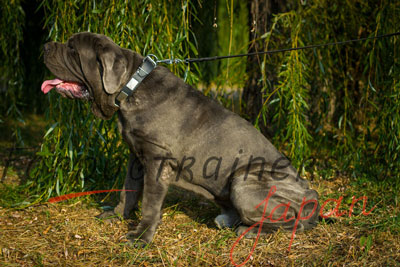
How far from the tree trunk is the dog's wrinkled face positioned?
1.92 meters

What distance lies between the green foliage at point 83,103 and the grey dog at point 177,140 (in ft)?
1.89

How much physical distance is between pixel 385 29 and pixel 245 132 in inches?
78.1

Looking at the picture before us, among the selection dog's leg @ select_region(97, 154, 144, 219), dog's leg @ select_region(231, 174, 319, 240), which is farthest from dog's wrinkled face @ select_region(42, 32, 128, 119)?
dog's leg @ select_region(231, 174, 319, 240)

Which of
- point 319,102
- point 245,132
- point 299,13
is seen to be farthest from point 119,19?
point 319,102

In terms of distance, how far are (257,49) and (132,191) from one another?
2186 mm

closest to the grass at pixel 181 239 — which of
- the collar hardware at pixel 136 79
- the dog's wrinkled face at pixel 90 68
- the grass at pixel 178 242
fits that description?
the grass at pixel 178 242

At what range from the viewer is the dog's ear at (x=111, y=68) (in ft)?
10.1

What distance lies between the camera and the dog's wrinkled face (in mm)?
3107

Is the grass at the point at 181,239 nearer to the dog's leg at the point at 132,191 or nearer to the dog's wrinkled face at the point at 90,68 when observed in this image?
the dog's leg at the point at 132,191

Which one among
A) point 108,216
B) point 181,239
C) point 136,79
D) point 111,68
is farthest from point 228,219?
point 111,68

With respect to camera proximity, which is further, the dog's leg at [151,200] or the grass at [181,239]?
the dog's leg at [151,200]

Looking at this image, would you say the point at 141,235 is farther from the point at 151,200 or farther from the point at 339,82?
the point at 339,82

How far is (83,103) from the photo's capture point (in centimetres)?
400

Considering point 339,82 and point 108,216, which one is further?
point 339,82
